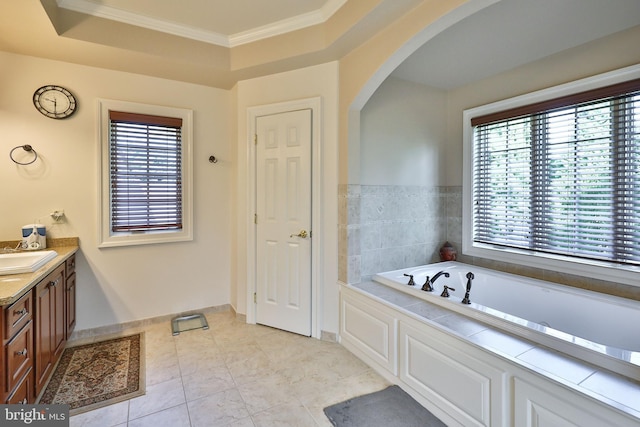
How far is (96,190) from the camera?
2.79 meters

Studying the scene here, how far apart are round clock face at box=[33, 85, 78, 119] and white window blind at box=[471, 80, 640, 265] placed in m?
3.84

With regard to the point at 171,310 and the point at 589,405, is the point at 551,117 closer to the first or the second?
the point at 589,405

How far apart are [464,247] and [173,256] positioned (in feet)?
10.2

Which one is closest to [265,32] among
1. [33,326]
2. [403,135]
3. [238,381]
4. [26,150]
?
[403,135]

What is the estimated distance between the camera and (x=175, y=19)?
2.51m

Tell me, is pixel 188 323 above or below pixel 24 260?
below

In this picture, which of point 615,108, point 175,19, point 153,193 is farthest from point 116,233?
point 615,108

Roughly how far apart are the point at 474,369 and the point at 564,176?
1.94 m

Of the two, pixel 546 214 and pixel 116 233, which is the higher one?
pixel 546 214

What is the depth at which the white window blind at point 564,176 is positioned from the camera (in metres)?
2.23

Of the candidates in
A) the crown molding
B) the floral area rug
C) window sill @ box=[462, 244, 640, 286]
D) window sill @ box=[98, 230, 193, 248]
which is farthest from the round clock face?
window sill @ box=[462, 244, 640, 286]

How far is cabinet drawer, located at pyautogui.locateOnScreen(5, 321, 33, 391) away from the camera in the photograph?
1.48 metres

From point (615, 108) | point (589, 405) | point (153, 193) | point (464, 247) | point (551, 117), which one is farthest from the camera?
point (464, 247)

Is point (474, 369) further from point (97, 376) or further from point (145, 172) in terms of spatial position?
point (145, 172)
